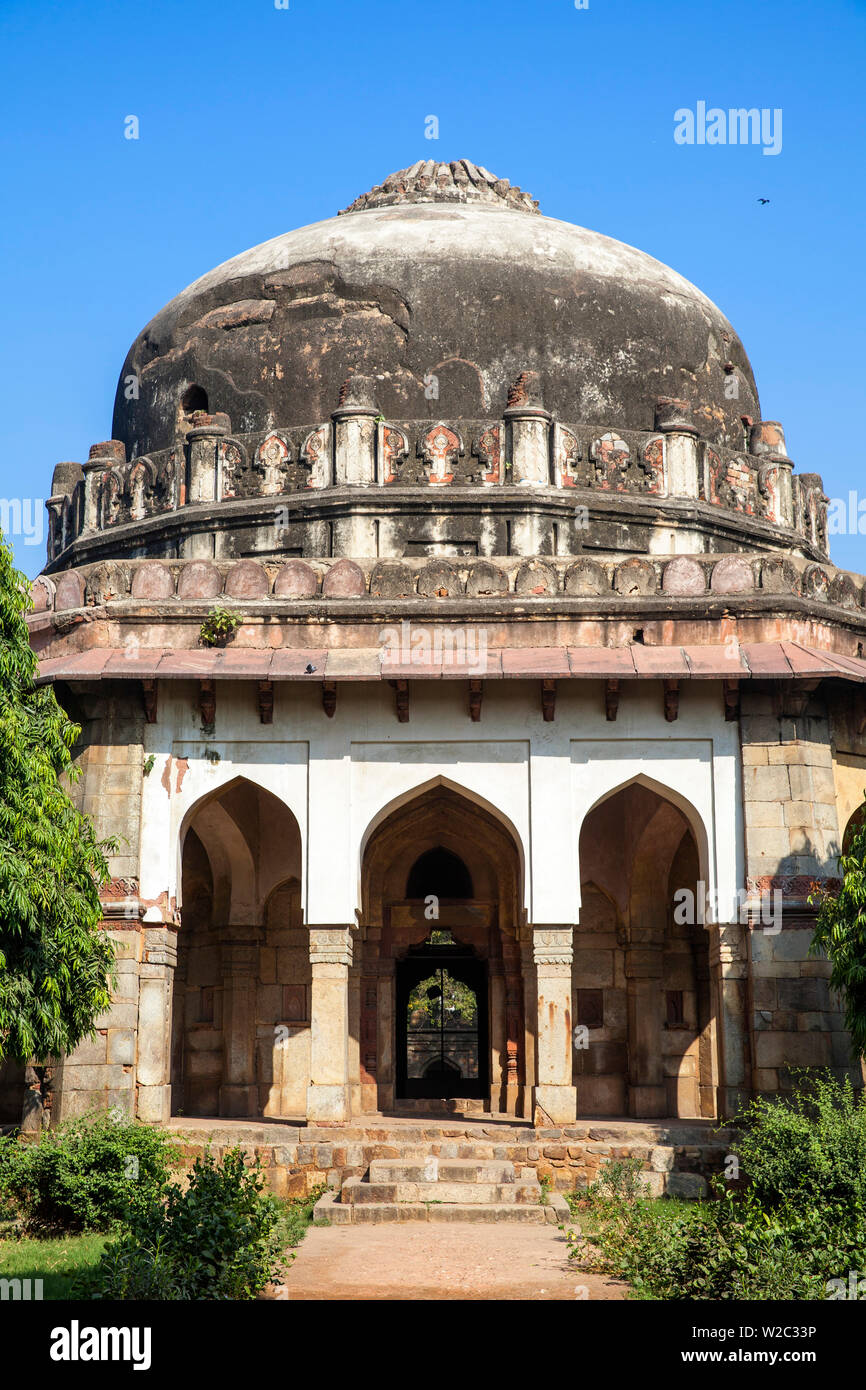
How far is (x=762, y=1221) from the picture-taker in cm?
959

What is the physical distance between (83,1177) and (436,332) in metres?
9.24

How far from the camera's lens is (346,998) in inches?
533

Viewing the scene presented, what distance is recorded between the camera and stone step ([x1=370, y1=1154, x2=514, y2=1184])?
472 inches

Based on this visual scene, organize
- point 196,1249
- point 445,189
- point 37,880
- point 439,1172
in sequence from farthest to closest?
point 445,189, point 439,1172, point 37,880, point 196,1249

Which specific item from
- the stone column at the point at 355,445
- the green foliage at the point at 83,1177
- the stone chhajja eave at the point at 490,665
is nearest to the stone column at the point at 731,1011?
the stone chhajja eave at the point at 490,665

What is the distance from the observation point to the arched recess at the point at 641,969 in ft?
51.0

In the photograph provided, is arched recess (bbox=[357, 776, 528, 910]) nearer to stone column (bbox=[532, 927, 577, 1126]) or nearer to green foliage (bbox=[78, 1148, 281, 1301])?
stone column (bbox=[532, 927, 577, 1126])

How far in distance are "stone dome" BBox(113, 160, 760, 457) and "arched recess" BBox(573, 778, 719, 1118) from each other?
4209 millimetres

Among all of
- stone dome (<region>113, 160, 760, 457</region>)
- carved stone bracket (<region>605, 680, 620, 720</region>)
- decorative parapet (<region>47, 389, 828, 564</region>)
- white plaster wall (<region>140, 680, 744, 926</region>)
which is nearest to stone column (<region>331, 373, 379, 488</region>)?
decorative parapet (<region>47, 389, 828, 564</region>)

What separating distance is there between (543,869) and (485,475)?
13.7ft

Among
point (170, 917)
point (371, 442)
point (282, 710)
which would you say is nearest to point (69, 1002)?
point (170, 917)

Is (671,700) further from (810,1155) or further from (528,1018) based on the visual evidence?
(810,1155)

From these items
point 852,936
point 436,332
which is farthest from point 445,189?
point 852,936

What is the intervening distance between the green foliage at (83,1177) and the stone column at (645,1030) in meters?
5.71
